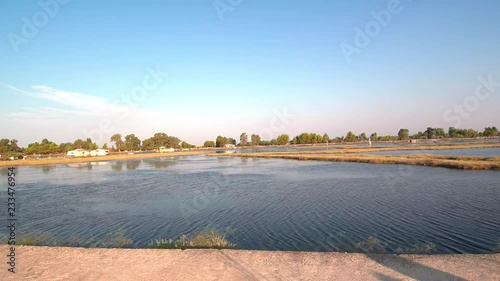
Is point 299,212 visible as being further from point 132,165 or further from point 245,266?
point 132,165

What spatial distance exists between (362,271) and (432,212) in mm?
12054

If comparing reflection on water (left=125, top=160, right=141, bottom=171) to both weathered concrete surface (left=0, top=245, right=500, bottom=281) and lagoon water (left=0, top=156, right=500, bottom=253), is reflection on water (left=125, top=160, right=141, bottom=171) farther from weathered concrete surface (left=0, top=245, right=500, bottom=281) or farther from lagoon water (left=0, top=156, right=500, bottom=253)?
weathered concrete surface (left=0, top=245, right=500, bottom=281)

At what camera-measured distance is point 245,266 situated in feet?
30.0

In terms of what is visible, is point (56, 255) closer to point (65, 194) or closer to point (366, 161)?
point (65, 194)

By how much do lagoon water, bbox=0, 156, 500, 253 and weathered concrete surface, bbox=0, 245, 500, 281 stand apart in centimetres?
310

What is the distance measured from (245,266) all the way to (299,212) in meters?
10.6

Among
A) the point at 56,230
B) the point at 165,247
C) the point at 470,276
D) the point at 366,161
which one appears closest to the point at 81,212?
the point at 56,230

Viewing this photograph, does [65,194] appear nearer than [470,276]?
No

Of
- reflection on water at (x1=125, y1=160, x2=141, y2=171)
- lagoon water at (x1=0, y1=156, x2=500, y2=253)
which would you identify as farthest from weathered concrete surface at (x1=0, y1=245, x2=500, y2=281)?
reflection on water at (x1=125, y1=160, x2=141, y2=171)

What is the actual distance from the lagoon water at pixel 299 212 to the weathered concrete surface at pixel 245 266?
10.2 ft

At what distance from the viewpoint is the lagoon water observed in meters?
13.9

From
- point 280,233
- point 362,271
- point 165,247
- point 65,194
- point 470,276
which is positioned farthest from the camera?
point 65,194

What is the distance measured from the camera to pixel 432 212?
17.8 m

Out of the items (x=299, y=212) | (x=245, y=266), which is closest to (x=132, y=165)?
(x=299, y=212)
